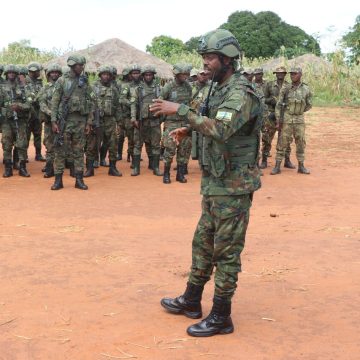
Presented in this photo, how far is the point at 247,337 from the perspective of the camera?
12.3ft

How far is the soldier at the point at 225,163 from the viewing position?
3459 millimetres

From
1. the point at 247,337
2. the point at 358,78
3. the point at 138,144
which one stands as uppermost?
the point at 358,78

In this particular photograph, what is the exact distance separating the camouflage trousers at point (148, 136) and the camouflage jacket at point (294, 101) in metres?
2.27

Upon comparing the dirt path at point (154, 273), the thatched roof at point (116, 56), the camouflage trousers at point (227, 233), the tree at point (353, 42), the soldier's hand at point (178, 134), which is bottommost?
the dirt path at point (154, 273)

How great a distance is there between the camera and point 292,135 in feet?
33.1

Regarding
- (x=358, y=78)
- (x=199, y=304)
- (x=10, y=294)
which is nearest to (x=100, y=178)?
(x=10, y=294)

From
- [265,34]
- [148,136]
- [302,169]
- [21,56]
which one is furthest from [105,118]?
[265,34]

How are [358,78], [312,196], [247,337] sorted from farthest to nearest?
[358,78], [312,196], [247,337]

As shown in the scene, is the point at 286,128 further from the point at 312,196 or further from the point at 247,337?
the point at 247,337

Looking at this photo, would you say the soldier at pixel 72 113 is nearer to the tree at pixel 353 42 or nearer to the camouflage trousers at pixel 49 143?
the camouflage trousers at pixel 49 143

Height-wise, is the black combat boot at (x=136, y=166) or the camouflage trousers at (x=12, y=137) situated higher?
the camouflage trousers at (x=12, y=137)

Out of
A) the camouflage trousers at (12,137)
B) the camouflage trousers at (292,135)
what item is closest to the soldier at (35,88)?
the camouflage trousers at (12,137)

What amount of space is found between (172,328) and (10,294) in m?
Result: 1.48

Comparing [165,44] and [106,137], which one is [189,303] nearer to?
[106,137]
